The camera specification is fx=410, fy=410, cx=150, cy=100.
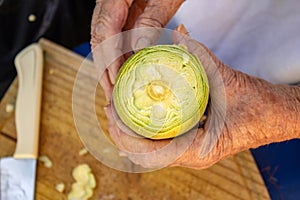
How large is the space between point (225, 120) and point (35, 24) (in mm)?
1271

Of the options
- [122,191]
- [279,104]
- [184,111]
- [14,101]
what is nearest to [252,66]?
[279,104]

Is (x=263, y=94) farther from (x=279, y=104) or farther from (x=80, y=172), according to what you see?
(x=80, y=172)

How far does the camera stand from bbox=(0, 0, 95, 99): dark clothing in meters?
1.83

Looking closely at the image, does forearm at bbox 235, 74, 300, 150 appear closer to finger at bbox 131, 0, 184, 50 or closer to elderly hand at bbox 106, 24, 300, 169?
elderly hand at bbox 106, 24, 300, 169

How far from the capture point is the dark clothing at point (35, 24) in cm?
183

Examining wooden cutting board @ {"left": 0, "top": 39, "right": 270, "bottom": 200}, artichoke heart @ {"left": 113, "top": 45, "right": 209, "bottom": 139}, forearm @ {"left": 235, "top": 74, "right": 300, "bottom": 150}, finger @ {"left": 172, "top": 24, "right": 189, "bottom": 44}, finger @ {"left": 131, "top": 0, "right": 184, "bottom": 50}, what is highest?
finger @ {"left": 131, "top": 0, "right": 184, "bottom": 50}

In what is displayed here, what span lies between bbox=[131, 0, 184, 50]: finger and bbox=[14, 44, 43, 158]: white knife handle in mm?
521

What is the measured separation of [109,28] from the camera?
976 millimetres

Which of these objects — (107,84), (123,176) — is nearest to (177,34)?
(107,84)

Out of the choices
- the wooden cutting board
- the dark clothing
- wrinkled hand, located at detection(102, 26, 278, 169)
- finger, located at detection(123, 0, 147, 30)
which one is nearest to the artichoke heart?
wrinkled hand, located at detection(102, 26, 278, 169)

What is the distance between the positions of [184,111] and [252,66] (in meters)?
0.43

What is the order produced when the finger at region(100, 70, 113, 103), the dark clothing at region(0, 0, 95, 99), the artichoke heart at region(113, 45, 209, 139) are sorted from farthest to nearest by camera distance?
the dark clothing at region(0, 0, 95, 99)
the finger at region(100, 70, 113, 103)
the artichoke heart at region(113, 45, 209, 139)

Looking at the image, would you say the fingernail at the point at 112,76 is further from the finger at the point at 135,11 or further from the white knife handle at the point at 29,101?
the white knife handle at the point at 29,101

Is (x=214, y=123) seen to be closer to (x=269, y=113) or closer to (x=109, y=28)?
(x=269, y=113)
